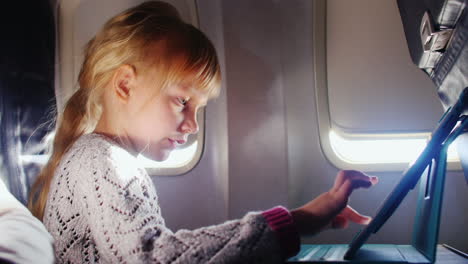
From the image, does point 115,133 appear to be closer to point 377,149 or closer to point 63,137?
point 63,137

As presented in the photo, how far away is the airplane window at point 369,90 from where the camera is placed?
1078mm

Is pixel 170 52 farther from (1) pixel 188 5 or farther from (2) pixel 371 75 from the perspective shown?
(2) pixel 371 75

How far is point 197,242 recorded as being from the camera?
548mm

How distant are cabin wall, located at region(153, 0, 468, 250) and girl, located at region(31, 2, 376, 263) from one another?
0.24 meters

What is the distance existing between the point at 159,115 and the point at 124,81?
0.10 m

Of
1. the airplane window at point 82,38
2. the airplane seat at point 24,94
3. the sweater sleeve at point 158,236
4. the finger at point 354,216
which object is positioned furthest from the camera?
the airplane window at point 82,38

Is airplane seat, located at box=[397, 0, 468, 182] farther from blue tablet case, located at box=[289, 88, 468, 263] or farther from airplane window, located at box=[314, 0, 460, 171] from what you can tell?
airplane window, located at box=[314, 0, 460, 171]

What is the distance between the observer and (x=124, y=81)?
32.1 inches

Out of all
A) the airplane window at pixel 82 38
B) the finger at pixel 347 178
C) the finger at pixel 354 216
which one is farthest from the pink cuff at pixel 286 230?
the airplane window at pixel 82 38

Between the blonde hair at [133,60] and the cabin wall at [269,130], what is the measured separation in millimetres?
228

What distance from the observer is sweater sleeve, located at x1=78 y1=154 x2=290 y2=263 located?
21.0 inches

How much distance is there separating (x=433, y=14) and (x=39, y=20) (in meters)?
0.97

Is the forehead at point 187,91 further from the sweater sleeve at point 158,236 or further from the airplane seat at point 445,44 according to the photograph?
the airplane seat at point 445,44

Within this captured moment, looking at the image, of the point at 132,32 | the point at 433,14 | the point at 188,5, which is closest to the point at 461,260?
the point at 433,14
